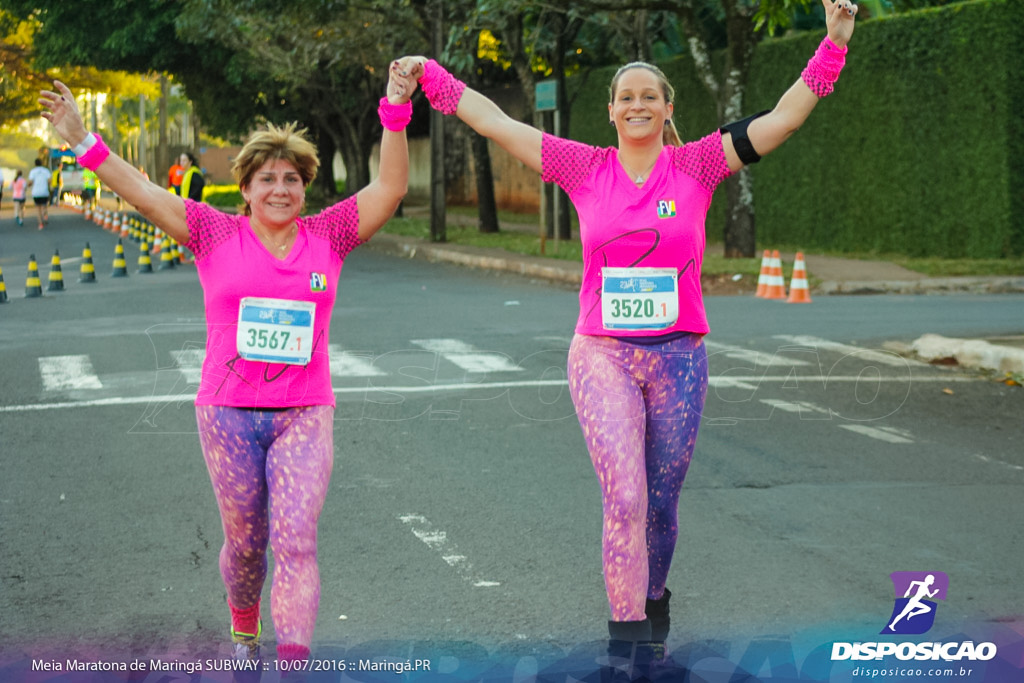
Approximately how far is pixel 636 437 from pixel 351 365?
7.57 metres

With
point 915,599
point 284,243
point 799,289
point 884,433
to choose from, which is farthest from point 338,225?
point 799,289

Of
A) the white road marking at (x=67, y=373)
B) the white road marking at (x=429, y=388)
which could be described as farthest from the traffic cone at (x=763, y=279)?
the white road marking at (x=67, y=373)

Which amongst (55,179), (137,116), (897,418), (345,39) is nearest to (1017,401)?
(897,418)

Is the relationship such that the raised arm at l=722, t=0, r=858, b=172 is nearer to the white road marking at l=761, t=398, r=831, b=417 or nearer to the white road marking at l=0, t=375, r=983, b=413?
the white road marking at l=761, t=398, r=831, b=417

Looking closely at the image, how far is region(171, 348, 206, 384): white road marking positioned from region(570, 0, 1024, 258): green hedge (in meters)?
13.6

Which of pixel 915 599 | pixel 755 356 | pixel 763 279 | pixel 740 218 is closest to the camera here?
pixel 915 599

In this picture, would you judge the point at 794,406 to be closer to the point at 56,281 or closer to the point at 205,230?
the point at 205,230

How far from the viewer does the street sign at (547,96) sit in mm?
23592

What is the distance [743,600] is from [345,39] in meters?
28.1

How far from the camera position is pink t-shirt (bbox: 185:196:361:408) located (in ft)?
14.0

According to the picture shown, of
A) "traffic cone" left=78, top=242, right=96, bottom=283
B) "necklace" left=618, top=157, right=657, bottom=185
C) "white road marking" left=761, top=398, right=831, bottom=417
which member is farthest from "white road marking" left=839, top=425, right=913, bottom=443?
"traffic cone" left=78, top=242, right=96, bottom=283

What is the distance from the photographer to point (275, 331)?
14.0 ft

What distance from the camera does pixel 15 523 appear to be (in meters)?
6.79

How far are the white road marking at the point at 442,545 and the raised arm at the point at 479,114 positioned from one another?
1825 millimetres
